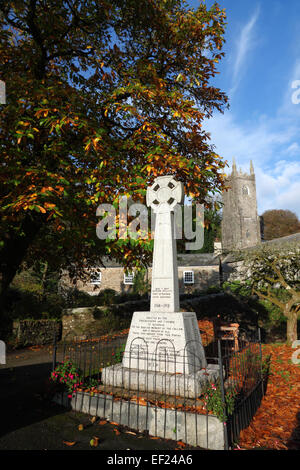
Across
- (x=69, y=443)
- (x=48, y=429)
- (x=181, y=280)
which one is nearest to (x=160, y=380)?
(x=69, y=443)

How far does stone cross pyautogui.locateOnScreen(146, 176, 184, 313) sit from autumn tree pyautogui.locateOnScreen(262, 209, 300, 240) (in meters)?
59.2

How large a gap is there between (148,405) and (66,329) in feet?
34.9

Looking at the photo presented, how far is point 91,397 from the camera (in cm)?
572

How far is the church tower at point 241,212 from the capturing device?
64.9 metres

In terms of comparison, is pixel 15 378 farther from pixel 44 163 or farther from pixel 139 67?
pixel 139 67

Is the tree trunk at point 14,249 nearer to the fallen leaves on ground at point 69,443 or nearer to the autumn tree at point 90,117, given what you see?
the autumn tree at point 90,117

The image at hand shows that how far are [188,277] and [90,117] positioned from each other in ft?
92.6

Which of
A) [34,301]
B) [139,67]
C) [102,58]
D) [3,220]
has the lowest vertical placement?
[34,301]

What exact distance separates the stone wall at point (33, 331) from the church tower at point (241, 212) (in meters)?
55.3

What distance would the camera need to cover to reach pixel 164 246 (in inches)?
282

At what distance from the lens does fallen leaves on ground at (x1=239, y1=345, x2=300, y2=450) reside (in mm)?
4734

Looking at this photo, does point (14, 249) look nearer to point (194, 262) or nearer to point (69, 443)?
point (69, 443)
